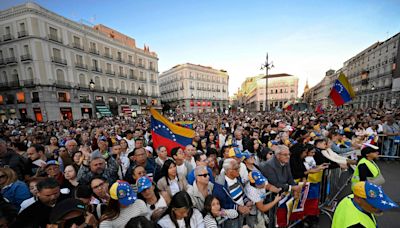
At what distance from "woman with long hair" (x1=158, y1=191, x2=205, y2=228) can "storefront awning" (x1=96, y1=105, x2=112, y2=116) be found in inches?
1212

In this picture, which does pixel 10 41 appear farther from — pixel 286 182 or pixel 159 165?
pixel 286 182

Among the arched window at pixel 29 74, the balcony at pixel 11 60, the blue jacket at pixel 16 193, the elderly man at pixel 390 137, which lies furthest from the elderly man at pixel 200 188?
the balcony at pixel 11 60

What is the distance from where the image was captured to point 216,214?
215 cm

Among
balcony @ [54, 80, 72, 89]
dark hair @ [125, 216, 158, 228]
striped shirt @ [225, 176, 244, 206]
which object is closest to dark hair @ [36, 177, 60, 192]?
dark hair @ [125, 216, 158, 228]

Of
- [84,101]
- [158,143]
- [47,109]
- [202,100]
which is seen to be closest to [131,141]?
[158,143]

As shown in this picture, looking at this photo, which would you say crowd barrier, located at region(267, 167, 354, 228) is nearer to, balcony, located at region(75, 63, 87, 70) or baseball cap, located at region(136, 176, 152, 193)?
baseball cap, located at region(136, 176, 152, 193)

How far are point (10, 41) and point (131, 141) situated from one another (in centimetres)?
3146

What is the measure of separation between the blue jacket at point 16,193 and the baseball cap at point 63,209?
1620 millimetres

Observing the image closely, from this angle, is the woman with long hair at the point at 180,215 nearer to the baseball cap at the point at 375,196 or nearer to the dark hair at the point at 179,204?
the dark hair at the point at 179,204

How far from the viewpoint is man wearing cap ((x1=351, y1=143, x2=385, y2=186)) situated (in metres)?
2.86

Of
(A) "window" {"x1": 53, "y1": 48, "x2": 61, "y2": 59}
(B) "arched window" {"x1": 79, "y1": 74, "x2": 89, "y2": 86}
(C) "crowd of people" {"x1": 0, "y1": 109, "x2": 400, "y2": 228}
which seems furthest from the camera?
(B) "arched window" {"x1": 79, "y1": 74, "x2": 89, "y2": 86}

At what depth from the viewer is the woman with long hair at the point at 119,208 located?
194cm

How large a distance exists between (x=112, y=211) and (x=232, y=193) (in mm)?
1650

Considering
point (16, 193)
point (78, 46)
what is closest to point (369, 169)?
point (16, 193)
